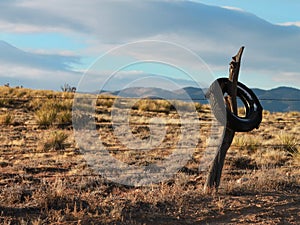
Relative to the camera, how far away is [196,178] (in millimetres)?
11578

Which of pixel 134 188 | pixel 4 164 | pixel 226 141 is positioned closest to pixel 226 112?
pixel 226 141

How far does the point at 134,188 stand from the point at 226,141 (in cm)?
276

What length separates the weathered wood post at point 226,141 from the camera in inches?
342

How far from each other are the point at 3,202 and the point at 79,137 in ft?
38.5

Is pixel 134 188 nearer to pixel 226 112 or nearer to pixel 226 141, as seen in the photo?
pixel 226 141

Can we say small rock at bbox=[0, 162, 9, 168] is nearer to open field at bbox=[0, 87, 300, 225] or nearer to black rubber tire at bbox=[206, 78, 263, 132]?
Answer: open field at bbox=[0, 87, 300, 225]

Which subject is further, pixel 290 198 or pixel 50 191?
pixel 290 198

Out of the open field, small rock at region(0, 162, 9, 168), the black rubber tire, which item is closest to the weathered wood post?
the black rubber tire

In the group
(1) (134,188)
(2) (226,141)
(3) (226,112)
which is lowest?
(1) (134,188)

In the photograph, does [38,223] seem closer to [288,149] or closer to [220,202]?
[220,202]

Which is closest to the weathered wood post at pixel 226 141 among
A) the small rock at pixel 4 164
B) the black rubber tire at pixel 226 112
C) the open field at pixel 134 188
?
the black rubber tire at pixel 226 112

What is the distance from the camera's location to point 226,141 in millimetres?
8695

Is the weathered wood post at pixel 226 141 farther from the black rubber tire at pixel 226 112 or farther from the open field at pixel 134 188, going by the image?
the open field at pixel 134 188

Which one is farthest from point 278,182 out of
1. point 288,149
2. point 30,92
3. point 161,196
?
point 30,92
